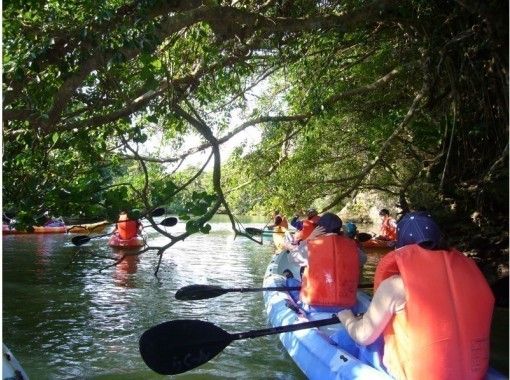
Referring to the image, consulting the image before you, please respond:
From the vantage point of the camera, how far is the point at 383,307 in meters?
2.91

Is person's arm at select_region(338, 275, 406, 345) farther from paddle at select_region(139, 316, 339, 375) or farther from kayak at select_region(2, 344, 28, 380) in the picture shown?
kayak at select_region(2, 344, 28, 380)

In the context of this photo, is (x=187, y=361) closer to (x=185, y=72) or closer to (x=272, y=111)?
(x=185, y=72)

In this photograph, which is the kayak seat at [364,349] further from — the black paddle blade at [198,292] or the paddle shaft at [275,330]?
the black paddle blade at [198,292]

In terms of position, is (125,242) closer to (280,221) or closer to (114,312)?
(280,221)

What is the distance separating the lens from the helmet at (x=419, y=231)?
2920mm

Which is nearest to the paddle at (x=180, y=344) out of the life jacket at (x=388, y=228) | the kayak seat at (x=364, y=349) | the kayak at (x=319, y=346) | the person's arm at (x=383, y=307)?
the kayak at (x=319, y=346)

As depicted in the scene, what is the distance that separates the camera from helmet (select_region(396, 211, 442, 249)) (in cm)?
292

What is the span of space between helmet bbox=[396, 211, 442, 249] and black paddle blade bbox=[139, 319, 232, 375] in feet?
5.23

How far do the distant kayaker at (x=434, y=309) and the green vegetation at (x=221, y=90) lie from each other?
921 millimetres

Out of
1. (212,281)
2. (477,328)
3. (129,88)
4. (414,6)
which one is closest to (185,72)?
(129,88)

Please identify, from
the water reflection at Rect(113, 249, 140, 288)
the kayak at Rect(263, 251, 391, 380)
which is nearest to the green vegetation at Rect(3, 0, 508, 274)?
the kayak at Rect(263, 251, 391, 380)

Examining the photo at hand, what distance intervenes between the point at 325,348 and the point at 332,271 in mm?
1077

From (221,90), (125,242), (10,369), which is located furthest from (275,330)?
(125,242)

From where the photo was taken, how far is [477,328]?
284 cm
